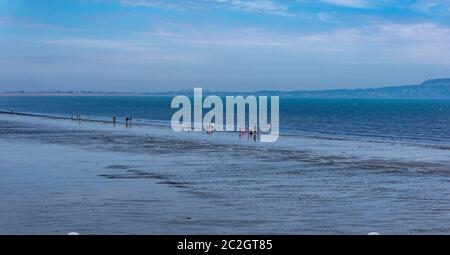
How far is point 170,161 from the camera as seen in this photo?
111 feet

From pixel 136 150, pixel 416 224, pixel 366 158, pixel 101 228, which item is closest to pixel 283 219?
pixel 416 224

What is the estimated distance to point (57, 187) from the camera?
22234 mm

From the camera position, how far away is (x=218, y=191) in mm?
22172

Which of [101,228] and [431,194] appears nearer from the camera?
[101,228]

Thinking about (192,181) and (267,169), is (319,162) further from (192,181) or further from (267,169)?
(192,181)

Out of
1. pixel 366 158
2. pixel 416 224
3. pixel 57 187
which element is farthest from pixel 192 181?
pixel 366 158

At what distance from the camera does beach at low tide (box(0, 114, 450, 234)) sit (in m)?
15.6

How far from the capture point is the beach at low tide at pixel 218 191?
15.6 m

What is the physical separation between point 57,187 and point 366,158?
2062 centimetres

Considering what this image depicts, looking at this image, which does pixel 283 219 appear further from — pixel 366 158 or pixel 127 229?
pixel 366 158
